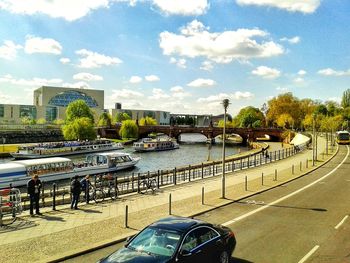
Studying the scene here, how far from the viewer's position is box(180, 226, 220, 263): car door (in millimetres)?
10523

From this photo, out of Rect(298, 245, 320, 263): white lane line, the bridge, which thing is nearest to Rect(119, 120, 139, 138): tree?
the bridge

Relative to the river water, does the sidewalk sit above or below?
above

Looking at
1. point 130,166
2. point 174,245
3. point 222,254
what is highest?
point 174,245

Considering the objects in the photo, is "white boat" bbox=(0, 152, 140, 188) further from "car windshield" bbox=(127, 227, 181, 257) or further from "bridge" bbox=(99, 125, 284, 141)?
"bridge" bbox=(99, 125, 284, 141)

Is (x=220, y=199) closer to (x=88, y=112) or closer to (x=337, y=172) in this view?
(x=337, y=172)

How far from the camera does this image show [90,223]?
1822 cm

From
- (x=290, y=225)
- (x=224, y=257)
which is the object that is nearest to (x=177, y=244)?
(x=224, y=257)

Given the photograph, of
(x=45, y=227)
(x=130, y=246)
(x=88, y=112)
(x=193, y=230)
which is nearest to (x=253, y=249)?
(x=193, y=230)

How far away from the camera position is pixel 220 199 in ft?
82.1

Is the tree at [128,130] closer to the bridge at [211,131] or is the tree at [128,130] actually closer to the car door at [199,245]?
the bridge at [211,131]

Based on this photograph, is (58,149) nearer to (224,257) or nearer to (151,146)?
(151,146)

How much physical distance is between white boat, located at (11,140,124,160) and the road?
65315 millimetres

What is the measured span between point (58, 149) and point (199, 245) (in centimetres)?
8302

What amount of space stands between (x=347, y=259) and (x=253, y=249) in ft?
10.5
